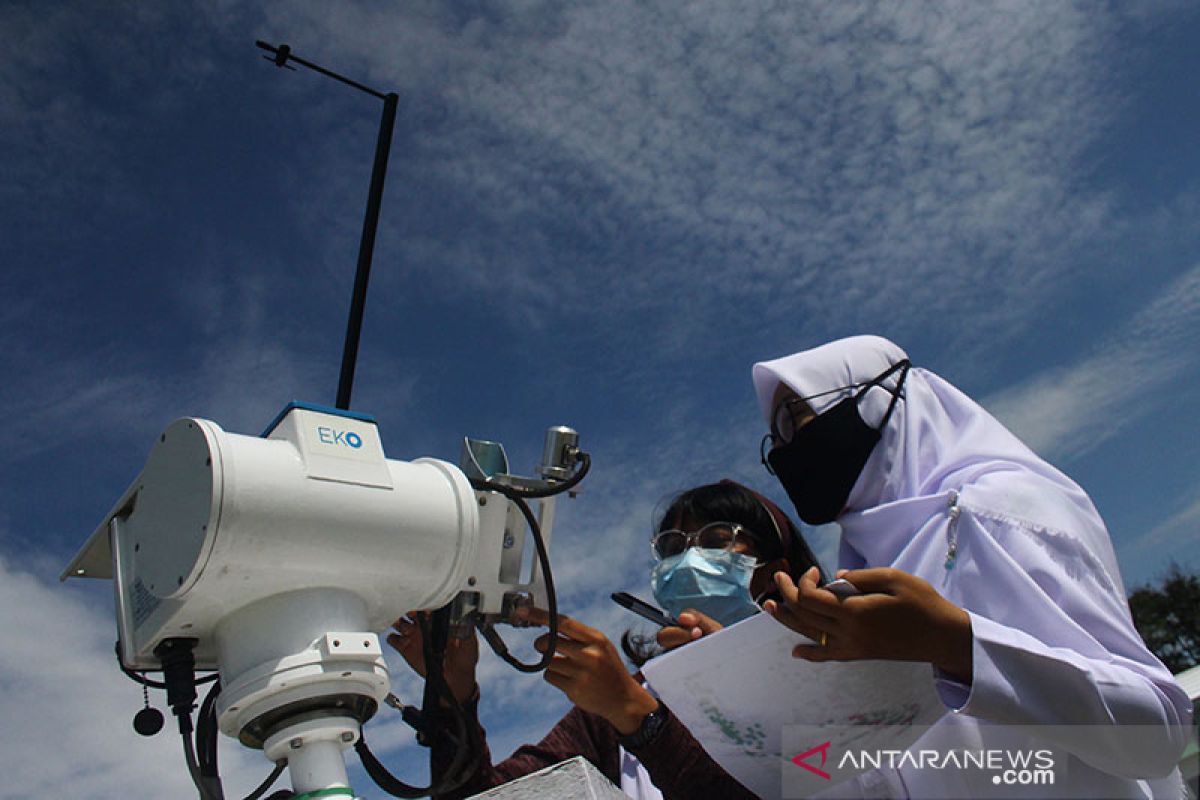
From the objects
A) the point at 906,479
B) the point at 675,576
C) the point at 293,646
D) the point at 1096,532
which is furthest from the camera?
the point at 675,576

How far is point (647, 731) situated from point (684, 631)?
0.29m

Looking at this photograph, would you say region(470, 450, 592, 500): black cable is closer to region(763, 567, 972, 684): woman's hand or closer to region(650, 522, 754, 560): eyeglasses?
region(763, 567, 972, 684): woman's hand

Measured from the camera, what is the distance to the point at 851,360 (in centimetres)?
287

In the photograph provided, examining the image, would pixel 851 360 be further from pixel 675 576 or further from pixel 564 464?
pixel 564 464

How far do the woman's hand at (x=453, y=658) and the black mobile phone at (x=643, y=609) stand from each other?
1.42 feet

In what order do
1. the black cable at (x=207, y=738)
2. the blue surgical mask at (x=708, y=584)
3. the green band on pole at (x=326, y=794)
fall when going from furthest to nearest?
1. the blue surgical mask at (x=708, y=584)
2. the black cable at (x=207, y=738)
3. the green band on pole at (x=326, y=794)

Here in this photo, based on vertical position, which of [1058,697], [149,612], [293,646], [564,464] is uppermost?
[564,464]

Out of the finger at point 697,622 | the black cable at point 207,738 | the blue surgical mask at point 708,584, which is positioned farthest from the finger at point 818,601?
the blue surgical mask at point 708,584

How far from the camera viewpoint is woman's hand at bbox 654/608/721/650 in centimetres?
237

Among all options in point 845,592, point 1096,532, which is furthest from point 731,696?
point 1096,532

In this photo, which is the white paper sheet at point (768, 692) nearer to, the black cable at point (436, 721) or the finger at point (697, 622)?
the black cable at point (436, 721)

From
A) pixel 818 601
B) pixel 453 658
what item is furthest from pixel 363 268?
pixel 818 601

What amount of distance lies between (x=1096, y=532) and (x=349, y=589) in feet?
5.57

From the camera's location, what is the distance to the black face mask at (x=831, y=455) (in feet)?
8.82
